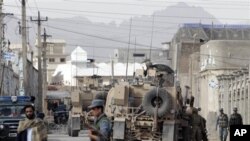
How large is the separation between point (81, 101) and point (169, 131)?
1314 centimetres

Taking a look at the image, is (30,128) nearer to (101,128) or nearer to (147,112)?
(101,128)

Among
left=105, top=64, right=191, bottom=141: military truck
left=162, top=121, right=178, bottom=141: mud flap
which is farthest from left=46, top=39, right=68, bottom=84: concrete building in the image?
left=162, top=121, right=178, bottom=141: mud flap

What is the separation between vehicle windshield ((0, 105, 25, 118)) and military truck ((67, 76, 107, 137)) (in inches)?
143

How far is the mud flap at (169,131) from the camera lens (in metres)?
23.4

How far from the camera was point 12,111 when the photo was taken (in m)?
29.0

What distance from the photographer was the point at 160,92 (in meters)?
23.9

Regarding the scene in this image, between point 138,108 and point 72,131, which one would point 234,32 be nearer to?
point 72,131

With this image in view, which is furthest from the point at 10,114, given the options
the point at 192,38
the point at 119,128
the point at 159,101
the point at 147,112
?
the point at 192,38

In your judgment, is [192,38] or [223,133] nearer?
[223,133]

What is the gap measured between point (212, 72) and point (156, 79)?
130 ft

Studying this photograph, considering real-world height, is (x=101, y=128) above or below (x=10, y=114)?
above

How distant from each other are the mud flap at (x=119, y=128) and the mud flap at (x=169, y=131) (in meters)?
1.29

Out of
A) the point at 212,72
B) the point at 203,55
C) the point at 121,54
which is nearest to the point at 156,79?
the point at 212,72

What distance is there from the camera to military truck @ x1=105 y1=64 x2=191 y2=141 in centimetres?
2372
